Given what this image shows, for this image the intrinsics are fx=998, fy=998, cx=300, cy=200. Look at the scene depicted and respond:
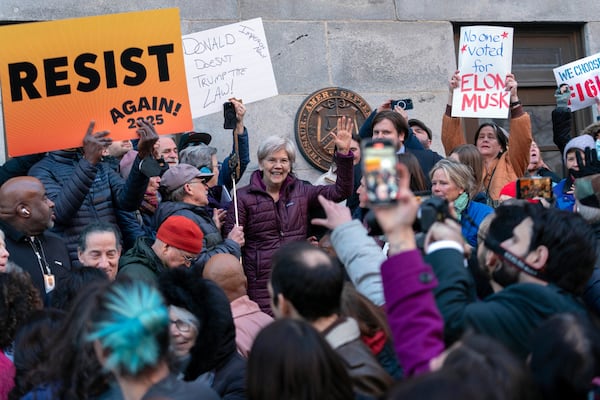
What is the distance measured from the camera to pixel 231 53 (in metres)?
7.99

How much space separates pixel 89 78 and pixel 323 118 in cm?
295

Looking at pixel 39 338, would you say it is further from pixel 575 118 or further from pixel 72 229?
pixel 575 118

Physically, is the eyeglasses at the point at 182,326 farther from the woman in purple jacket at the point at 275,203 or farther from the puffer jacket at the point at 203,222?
the woman in purple jacket at the point at 275,203

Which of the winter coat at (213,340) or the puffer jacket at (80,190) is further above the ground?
the puffer jacket at (80,190)

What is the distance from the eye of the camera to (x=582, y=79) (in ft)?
29.7

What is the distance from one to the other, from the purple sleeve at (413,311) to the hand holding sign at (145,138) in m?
3.89

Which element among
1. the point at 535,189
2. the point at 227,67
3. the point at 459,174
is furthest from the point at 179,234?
the point at 535,189

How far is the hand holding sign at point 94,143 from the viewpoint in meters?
6.65

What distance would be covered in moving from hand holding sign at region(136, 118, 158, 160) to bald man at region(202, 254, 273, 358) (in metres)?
1.70

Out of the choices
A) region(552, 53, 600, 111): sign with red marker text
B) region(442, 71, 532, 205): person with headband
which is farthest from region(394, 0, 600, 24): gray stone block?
region(442, 71, 532, 205): person with headband

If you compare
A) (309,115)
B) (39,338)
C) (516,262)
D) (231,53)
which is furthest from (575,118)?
(39,338)

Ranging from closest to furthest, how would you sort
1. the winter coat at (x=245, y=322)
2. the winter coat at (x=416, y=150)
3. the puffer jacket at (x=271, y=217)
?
the winter coat at (x=245, y=322) → the puffer jacket at (x=271, y=217) → the winter coat at (x=416, y=150)

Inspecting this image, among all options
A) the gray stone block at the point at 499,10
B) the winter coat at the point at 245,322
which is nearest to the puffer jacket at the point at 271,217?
the winter coat at the point at 245,322

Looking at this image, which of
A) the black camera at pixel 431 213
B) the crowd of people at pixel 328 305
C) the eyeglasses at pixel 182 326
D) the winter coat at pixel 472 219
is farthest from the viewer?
the winter coat at pixel 472 219
